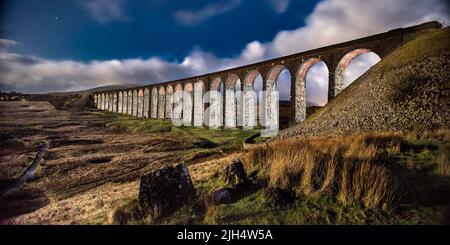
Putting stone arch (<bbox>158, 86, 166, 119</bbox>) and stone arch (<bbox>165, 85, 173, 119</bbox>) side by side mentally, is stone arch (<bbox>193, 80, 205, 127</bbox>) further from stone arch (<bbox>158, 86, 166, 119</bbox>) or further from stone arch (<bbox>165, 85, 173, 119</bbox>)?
stone arch (<bbox>158, 86, 166, 119</bbox>)

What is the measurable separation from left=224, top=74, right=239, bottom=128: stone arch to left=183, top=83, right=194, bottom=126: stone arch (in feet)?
27.5

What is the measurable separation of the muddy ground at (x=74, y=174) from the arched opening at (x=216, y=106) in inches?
517

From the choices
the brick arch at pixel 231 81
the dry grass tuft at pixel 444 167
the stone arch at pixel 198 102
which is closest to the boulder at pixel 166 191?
the dry grass tuft at pixel 444 167

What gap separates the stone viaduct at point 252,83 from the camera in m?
18.9

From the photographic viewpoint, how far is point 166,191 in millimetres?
4992

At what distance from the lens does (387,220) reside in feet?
11.9

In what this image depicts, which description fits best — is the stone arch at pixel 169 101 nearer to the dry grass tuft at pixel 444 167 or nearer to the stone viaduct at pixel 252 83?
the stone viaduct at pixel 252 83

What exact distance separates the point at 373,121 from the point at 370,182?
11.1 m

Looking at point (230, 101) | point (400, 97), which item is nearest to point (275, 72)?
point (230, 101)

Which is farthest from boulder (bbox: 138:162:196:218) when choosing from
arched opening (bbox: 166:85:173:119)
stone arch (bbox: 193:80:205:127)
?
arched opening (bbox: 166:85:173:119)

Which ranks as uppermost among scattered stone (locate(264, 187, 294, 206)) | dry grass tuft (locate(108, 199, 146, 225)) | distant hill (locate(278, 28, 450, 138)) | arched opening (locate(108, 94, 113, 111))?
arched opening (locate(108, 94, 113, 111))

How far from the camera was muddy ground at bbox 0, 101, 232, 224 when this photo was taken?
7.43 metres
